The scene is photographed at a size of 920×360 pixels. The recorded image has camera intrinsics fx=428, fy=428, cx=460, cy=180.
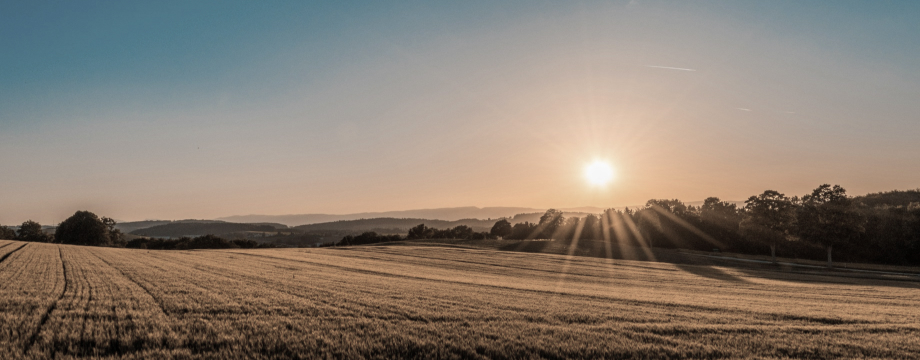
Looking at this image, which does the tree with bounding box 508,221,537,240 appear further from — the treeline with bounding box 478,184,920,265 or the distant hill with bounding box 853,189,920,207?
the distant hill with bounding box 853,189,920,207

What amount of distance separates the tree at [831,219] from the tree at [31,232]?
15267 centimetres

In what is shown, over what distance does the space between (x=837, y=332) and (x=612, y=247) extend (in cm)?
6527

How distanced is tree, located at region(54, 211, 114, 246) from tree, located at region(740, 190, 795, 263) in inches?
5139

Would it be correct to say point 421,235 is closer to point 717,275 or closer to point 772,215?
point 772,215

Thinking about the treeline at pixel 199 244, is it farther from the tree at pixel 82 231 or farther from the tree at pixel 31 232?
the tree at pixel 31 232

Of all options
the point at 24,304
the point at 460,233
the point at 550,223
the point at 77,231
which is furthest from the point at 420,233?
the point at 24,304

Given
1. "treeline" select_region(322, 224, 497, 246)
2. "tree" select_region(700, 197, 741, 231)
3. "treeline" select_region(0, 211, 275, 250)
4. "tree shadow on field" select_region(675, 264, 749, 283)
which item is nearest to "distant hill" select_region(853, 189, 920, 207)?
"tree" select_region(700, 197, 741, 231)

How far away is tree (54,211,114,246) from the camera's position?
97.1 metres

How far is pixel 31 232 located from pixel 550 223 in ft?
421

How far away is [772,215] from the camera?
61219 millimetres

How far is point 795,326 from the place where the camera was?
12.3m

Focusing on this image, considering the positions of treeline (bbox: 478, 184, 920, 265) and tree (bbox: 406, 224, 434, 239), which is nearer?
treeline (bbox: 478, 184, 920, 265)

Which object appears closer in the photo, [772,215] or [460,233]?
[772,215]

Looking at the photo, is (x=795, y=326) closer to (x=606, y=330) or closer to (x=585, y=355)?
(x=606, y=330)
